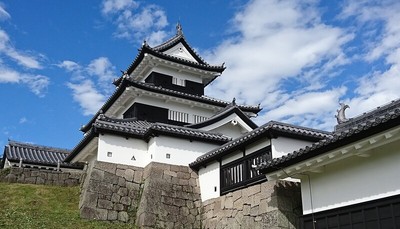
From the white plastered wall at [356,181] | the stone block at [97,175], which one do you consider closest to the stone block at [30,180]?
the stone block at [97,175]

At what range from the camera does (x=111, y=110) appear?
19812 millimetres

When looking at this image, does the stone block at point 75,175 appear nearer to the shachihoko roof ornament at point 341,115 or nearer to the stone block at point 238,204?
the stone block at point 238,204

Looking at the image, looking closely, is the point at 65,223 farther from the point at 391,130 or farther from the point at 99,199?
the point at 391,130

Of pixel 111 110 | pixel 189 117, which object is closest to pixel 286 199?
pixel 189 117

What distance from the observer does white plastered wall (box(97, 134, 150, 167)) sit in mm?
13701

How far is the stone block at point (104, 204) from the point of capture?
12484mm

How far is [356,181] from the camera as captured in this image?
23.3ft

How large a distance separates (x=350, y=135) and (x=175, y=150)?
8293 mm

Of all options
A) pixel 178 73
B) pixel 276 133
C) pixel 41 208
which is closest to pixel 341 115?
pixel 276 133

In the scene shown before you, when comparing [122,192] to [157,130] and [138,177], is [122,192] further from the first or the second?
[157,130]

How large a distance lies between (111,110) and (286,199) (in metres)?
12.3

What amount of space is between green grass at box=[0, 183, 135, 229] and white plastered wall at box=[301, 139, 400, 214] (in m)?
6.42

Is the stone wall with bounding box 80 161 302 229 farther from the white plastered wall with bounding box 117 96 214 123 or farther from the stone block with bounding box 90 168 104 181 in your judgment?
the white plastered wall with bounding box 117 96 214 123

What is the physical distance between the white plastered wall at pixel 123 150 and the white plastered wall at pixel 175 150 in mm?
406
